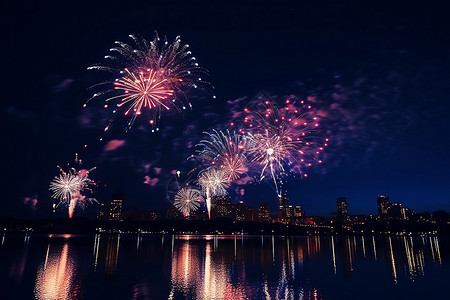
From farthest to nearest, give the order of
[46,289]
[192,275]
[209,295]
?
[192,275]
[46,289]
[209,295]

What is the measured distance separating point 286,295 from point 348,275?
13942mm

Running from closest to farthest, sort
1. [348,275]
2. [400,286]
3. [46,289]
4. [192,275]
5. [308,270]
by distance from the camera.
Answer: [46,289] < [400,286] < [192,275] < [348,275] < [308,270]

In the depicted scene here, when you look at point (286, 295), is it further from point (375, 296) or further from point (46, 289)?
point (46, 289)

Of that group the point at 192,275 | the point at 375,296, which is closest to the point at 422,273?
the point at 375,296

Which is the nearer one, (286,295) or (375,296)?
(286,295)

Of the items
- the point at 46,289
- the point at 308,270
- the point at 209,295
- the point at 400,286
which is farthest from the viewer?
the point at 308,270

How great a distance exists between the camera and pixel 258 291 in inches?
874

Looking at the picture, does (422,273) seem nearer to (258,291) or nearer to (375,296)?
(375,296)

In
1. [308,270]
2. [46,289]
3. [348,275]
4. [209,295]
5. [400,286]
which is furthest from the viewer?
[308,270]

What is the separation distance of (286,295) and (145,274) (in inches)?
606

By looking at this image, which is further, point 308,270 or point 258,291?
point 308,270

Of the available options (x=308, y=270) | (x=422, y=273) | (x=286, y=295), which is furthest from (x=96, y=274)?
(x=422, y=273)

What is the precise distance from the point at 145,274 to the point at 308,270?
18698 millimetres

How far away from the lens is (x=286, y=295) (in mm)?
21344
